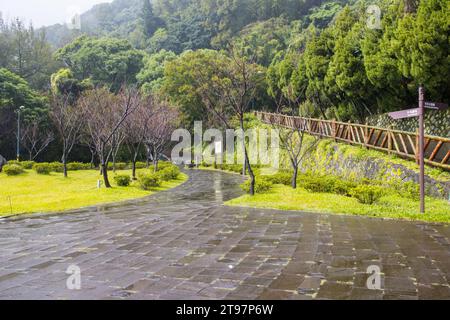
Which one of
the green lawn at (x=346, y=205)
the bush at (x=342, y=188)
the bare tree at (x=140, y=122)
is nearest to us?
the green lawn at (x=346, y=205)

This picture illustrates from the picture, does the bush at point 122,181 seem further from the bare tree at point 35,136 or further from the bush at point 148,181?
the bare tree at point 35,136

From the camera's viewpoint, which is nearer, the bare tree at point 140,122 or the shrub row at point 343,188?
the shrub row at point 343,188

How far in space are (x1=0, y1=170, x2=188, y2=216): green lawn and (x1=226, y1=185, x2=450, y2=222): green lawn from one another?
5.61 m

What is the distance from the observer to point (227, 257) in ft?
18.7

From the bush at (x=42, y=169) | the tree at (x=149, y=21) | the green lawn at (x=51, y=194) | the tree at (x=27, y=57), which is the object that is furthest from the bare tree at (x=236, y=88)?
the tree at (x=149, y=21)

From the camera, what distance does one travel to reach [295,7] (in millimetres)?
57438

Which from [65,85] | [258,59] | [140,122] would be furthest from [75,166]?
[258,59]

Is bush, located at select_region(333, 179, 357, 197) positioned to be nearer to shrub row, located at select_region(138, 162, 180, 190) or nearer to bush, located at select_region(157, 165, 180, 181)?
shrub row, located at select_region(138, 162, 180, 190)

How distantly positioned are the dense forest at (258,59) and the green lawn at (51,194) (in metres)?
5.58

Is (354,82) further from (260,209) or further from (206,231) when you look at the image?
(206,231)

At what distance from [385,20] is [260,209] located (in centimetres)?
1000

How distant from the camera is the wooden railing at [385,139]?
448 inches

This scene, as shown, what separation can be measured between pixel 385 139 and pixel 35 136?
92.5 feet

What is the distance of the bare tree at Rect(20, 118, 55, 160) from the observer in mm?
31359
